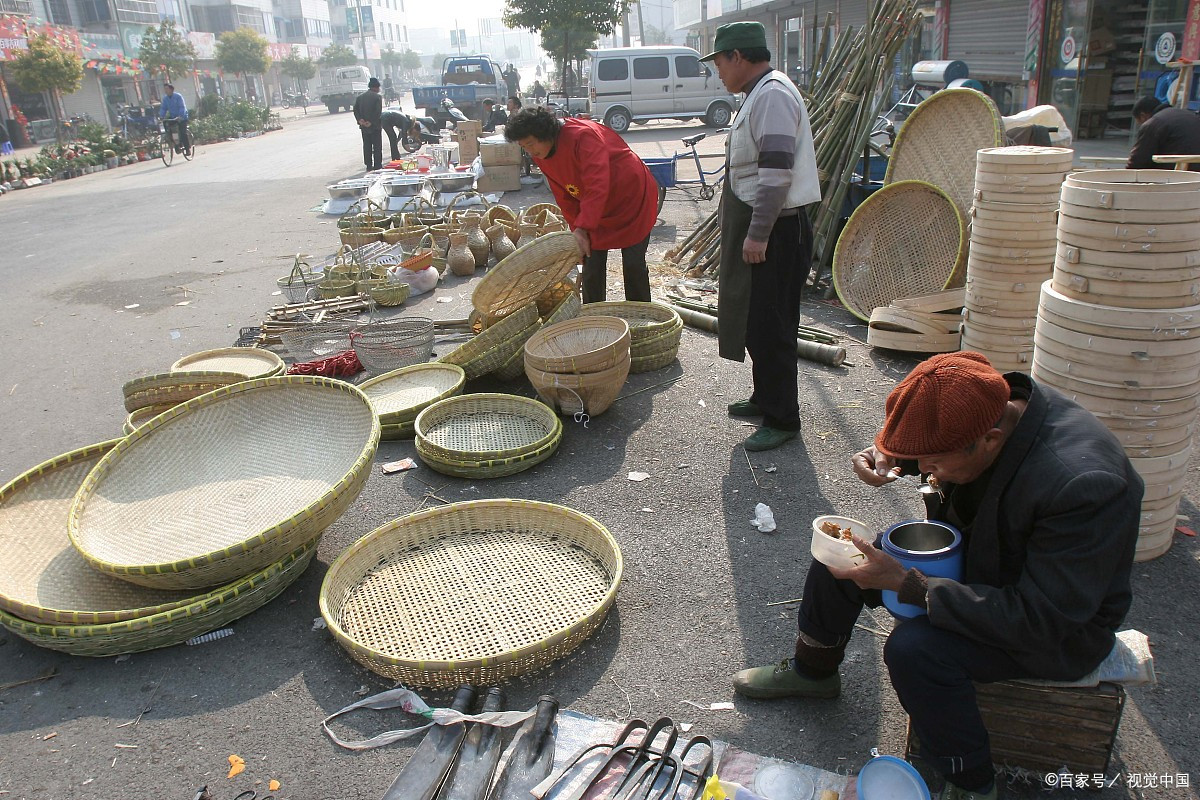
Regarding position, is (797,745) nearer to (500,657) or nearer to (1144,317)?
(500,657)

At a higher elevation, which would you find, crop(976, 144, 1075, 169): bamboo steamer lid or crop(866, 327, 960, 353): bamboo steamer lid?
crop(976, 144, 1075, 169): bamboo steamer lid

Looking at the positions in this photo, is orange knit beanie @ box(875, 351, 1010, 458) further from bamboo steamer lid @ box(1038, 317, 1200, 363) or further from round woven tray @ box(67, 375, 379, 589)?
round woven tray @ box(67, 375, 379, 589)

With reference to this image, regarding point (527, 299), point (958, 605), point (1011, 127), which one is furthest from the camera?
point (1011, 127)

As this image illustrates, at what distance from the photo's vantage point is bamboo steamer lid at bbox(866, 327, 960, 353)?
4.94 meters

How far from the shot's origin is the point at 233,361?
5047 mm

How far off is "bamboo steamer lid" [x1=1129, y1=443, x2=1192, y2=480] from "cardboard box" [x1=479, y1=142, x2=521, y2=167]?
37.9 ft

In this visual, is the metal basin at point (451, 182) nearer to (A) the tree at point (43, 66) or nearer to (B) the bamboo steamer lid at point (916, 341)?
(B) the bamboo steamer lid at point (916, 341)

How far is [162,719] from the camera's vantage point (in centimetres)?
251

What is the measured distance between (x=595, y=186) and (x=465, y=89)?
75.7 ft

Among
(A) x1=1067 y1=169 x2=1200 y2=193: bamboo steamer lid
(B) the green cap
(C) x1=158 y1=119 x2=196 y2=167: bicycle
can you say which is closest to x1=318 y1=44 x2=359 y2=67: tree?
(C) x1=158 y1=119 x2=196 y2=167: bicycle

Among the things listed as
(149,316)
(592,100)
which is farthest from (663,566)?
(592,100)

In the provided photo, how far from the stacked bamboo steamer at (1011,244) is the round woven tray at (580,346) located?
76.7 inches

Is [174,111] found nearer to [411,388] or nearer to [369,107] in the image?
[369,107]

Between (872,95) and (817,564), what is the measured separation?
5.40m
